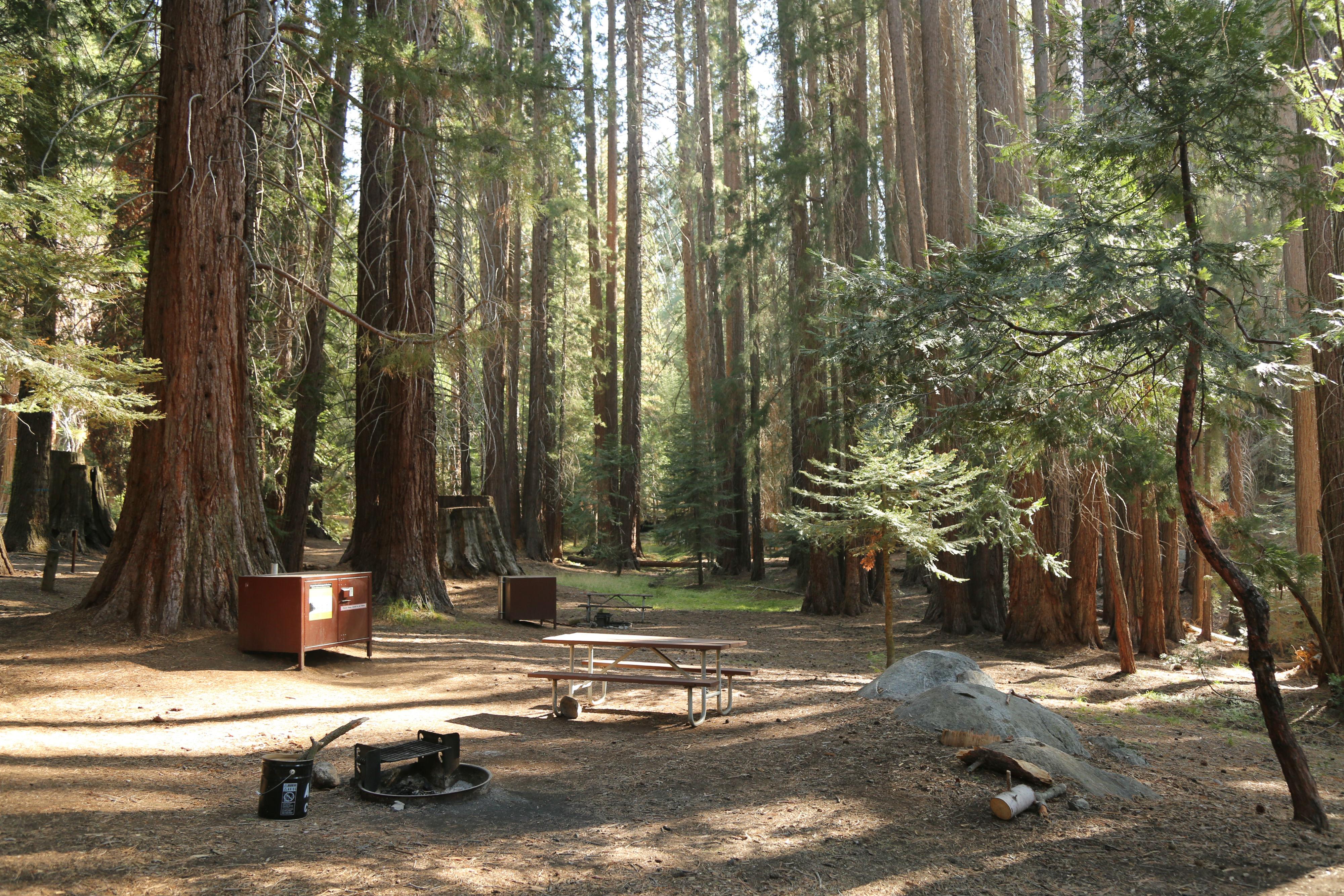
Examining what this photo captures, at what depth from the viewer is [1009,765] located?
217 inches

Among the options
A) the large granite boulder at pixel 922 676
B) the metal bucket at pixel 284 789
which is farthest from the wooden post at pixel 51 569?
the large granite boulder at pixel 922 676

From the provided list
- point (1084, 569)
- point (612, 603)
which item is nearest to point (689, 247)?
point (612, 603)

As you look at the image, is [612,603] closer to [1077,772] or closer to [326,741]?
[1077,772]

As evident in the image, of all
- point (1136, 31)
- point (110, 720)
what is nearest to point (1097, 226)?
point (1136, 31)

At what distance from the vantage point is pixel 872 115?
974 inches

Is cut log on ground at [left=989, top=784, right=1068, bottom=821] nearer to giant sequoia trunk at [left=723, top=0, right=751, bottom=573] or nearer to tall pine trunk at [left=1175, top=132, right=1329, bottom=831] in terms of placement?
tall pine trunk at [left=1175, top=132, right=1329, bottom=831]

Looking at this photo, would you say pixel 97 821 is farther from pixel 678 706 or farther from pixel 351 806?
pixel 678 706

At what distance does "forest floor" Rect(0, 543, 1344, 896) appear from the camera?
13.1 feet

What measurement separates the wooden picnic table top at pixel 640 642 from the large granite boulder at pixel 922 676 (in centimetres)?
143

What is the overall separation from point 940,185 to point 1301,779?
11.8 meters

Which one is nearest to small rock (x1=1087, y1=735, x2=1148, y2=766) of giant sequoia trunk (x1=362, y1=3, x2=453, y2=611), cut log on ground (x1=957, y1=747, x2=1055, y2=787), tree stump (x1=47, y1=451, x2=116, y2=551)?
cut log on ground (x1=957, y1=747, x2=1055, y2=787)

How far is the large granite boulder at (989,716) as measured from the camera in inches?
250

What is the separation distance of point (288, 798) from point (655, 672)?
15.2ft

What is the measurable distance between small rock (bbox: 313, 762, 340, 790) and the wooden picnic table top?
2.49 meters
